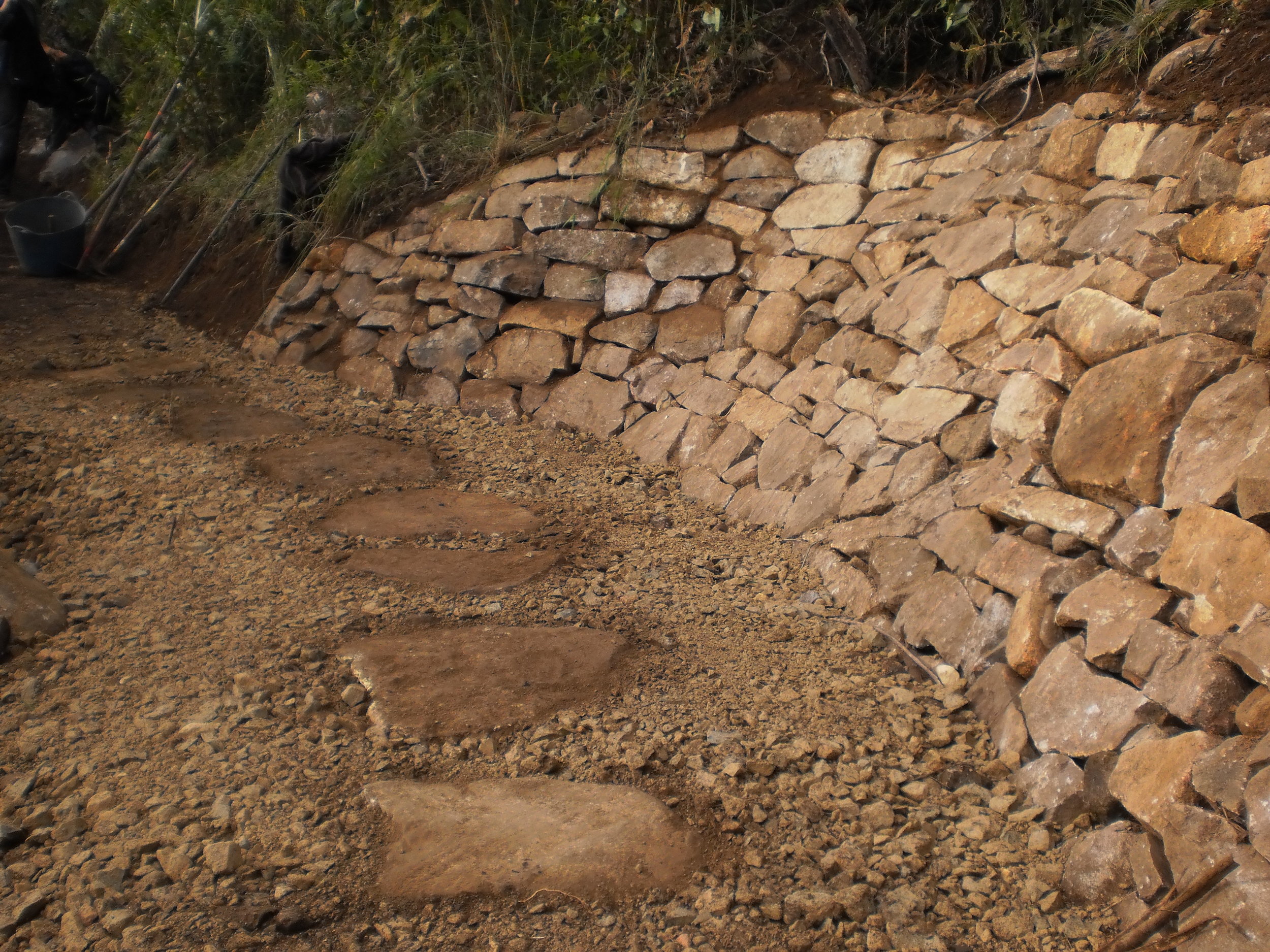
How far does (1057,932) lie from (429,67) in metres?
5.90

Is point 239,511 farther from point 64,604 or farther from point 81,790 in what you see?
point 81,790

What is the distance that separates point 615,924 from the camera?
207cm

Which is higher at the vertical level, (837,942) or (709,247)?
(709,247)

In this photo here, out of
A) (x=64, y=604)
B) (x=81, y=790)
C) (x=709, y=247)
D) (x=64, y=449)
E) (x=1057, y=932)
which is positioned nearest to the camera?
(x=1057, y=932)

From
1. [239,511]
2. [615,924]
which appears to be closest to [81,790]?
[615,924]

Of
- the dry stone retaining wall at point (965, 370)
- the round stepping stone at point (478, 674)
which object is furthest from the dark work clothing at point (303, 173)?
the round stepping stone at point (478, 674)

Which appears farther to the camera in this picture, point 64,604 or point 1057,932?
point 64,604

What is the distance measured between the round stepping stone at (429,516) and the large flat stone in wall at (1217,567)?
7.84 ft

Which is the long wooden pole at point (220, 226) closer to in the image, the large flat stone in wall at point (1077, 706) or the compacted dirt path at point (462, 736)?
the compacted dirt path at point (462, 736)

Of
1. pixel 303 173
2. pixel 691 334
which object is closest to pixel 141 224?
pixel 303 173

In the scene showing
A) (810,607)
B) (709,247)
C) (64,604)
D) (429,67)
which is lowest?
(810,607)

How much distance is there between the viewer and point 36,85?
8.84 metres

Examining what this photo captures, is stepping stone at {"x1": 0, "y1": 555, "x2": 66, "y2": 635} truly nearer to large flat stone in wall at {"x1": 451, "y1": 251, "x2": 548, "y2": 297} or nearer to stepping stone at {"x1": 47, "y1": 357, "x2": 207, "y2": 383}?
stepping stone at {"x1": 47, "y1": 357, "x2": 207, "y2": 383}

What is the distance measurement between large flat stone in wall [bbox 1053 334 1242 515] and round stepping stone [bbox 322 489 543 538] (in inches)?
81.7
